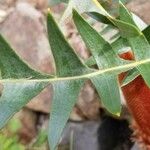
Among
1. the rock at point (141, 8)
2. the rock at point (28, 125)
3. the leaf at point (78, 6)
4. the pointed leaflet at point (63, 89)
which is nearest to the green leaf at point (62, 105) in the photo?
the pointed leaflet at point (63, 89)

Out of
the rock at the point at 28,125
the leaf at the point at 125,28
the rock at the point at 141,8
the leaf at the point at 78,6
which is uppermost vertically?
the leaf at the point at 125,28

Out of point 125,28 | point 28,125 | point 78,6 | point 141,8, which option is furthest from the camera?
point 28,125

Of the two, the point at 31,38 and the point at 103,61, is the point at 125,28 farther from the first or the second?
the point at 31,38

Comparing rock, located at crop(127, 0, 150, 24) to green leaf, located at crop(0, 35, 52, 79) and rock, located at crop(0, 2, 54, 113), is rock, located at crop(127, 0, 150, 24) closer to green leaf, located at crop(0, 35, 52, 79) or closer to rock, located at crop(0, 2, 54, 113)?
rock, located at crop(0, 2, 54, 113)

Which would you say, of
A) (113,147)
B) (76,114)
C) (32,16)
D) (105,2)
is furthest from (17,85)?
(32,16)

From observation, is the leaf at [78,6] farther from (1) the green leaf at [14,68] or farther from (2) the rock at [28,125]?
(2) the rock at [28,125]

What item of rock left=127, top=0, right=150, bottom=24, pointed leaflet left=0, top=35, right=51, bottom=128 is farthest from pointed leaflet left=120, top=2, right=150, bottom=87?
rock left=127, top=0, right=150, bottom=24

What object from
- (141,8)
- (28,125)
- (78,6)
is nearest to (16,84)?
(78,6)
